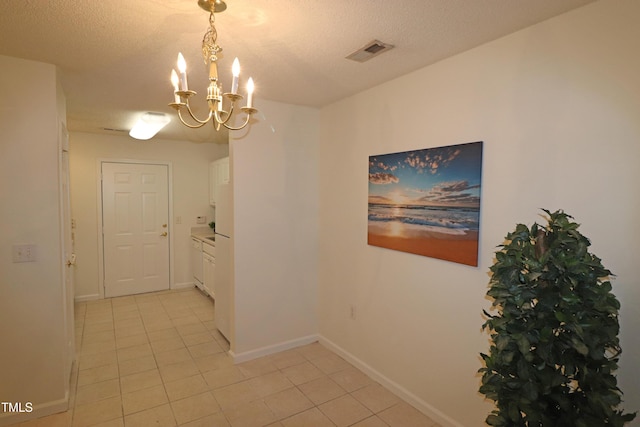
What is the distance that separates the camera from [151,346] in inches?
136

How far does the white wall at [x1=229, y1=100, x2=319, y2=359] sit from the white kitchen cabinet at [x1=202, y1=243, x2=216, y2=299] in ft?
4.85

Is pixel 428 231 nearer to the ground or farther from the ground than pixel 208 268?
farther from the ground

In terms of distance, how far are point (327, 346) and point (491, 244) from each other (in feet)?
6.86

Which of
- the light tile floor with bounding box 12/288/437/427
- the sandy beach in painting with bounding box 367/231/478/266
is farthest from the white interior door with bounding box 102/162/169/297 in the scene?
the sandy beach in painting with bounding box 367/231/478/266

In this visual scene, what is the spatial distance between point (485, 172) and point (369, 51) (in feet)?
3.32

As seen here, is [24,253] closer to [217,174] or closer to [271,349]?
[271,349]

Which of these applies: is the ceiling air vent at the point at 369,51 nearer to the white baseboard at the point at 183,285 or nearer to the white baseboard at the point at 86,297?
the white baseboard at the point at 183,285

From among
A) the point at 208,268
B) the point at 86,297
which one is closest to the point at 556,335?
the point at 208,268

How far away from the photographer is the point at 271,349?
11.0 feet

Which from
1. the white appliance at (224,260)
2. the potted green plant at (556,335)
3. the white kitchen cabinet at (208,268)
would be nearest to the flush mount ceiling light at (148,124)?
the white appliance at (224,260)

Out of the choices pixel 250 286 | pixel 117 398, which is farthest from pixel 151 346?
pixel 250 286

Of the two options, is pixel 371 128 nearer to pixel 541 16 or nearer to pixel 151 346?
pixel 541 16

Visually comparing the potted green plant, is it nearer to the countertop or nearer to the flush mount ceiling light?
the flush mount ceiling light

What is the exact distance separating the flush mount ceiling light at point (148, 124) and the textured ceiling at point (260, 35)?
1.04 metres
